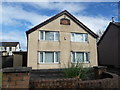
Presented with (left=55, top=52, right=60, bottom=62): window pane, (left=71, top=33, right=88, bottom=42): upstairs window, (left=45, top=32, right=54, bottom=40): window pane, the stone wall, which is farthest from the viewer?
(left=71, top=33, right=88, bottom=42): upstairs window

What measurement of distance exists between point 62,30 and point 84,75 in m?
12.6

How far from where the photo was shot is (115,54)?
20.5 metres

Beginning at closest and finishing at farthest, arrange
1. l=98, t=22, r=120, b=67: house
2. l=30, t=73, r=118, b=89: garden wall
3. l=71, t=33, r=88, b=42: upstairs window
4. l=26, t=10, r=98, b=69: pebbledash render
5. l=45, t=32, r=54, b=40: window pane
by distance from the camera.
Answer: l=30, t=73, r=118, b=89: garden wall
l=26, t=10, r=98, b=69: pebbledash render
l=45, t=32, r=54, b=40: window pane
l=71, t=33, r=88, b=42: upstairs window
l=98, t=22, r=120, b=67: house

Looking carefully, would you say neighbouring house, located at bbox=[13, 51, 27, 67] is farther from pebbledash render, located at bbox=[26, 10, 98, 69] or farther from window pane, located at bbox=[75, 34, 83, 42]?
window pane, located at bbox=[75, 34, 83, 42]

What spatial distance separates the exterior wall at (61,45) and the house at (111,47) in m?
3.83

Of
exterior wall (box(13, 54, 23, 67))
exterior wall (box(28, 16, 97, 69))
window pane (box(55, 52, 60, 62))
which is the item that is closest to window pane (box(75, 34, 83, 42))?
exterior wall (box(28, 16, 97, 69))

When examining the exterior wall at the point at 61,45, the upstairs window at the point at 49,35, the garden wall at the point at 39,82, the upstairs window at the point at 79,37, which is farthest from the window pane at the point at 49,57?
the garden wall at the point at 39,82

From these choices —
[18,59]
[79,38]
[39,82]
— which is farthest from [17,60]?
[39,82]

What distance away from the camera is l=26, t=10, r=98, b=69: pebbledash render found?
1680 cm

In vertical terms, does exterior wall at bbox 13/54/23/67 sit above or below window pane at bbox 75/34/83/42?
below

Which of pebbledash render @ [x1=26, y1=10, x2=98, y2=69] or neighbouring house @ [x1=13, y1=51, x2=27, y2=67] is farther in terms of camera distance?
neighbouring house @ [x1=13, y1=51, x2=27, y2=67]

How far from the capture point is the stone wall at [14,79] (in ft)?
10.4

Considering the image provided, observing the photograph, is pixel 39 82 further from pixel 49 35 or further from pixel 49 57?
pixel 49 35

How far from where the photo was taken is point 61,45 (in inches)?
698
